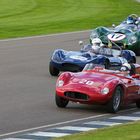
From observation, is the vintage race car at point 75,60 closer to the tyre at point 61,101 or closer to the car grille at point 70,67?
the car grille at point 70,67

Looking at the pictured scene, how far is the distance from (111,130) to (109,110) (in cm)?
301

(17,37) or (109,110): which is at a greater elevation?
(17,37)

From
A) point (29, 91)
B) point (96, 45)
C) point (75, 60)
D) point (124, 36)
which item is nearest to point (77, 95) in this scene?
point (29, 91)

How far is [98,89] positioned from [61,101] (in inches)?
36.8

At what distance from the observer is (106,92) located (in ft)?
53.2

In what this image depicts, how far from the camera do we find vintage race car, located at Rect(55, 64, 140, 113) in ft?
53.2

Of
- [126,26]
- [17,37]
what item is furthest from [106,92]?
[17,37]

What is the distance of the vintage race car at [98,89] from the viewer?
1622 centimetres

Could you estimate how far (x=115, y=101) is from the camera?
1652cm

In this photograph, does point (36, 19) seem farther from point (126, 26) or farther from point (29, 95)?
point (29, 95)

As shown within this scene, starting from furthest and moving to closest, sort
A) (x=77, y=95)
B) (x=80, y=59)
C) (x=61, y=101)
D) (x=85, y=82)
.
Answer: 1. (x=80, y=59)
2. (x=61, y=101)
3. (x=85, y=82)
4. (x=77, y=95)

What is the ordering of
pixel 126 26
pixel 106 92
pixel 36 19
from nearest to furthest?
pixel 106 92 → pixel 126 26 → pixel 36 19

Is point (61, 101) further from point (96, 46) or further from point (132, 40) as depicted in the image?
point (132, 40)

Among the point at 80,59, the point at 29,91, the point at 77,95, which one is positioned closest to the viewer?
the point at 77,95
